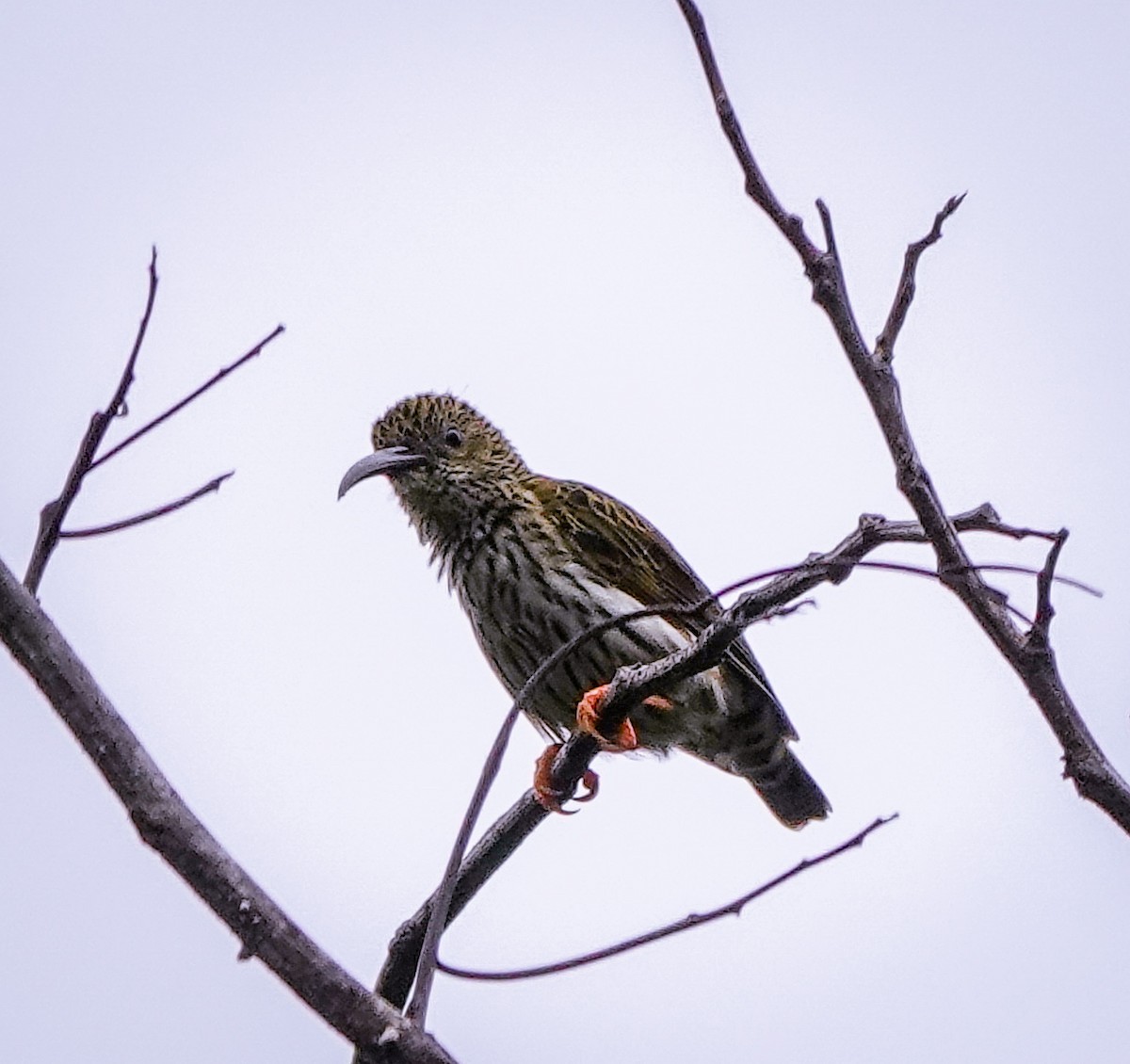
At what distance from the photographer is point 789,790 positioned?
22.0 ft

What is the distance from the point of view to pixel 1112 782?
2750 mm

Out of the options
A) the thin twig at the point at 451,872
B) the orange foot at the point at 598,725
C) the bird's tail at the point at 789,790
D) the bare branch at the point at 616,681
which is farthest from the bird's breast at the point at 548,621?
the thin twig at the point at 451,872

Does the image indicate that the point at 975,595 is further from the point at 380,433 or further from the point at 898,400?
the point at 380,433

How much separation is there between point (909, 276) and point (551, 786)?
213 cm

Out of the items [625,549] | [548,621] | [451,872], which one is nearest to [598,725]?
[451,872]

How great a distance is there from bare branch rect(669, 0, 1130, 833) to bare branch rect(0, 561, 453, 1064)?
4.49 ft

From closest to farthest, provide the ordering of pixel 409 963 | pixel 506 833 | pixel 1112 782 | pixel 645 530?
pixel 1112 782, pixel 409 963, pixel 506 833, pixel 645 530

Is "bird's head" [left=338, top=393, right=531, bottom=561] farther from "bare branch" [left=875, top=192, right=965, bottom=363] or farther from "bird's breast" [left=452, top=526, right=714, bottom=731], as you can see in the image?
"bare branch" [left=875, top=192, right=965, bottom=363]

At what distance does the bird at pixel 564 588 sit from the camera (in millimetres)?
6039

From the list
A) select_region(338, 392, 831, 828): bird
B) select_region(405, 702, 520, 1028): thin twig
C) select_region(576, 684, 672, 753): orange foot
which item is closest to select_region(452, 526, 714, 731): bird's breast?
select_region(338, 392, 831, 828): bird

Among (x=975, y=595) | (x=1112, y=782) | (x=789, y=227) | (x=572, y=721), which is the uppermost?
(x=572, y=721)

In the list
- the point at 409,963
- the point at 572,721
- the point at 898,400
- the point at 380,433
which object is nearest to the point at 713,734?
the point at 572,721

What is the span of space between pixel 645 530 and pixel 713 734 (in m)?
0.83

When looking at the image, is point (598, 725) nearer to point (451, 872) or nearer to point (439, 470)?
point (451, 872)
